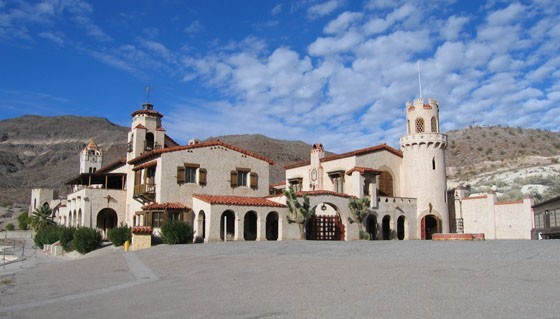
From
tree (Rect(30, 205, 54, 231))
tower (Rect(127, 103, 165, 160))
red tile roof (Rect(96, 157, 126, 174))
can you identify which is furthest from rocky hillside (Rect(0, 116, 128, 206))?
tower (Rect(127, 103, 165, 160))

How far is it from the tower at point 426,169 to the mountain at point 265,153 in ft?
35.5

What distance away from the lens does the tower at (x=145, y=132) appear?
136 ft

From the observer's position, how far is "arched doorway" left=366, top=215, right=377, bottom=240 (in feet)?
125

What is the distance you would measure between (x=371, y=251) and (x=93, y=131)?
546 ft

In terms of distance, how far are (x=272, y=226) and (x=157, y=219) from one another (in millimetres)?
9176

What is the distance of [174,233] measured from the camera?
99.6 feet

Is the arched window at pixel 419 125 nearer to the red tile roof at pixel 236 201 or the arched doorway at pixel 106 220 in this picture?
the red tile roof at pixel 236 201

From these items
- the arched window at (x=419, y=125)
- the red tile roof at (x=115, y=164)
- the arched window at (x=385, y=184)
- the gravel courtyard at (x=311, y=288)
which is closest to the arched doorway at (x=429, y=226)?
the arched window at (x=385, y=184)

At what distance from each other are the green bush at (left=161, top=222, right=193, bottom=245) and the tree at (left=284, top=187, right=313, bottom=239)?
7449 millimetres

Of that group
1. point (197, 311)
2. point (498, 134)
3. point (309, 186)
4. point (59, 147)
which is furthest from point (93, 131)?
point (197, 311)

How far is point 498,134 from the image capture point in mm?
87250

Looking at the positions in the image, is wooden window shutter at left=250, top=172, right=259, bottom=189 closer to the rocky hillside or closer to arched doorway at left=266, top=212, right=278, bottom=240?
arched doorway at left=266, top=212, right=278, bottom=240

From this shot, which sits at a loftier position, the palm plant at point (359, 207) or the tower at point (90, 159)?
the tower at point (90, 159)

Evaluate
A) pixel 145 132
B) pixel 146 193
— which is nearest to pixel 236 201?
pixel 146 193
